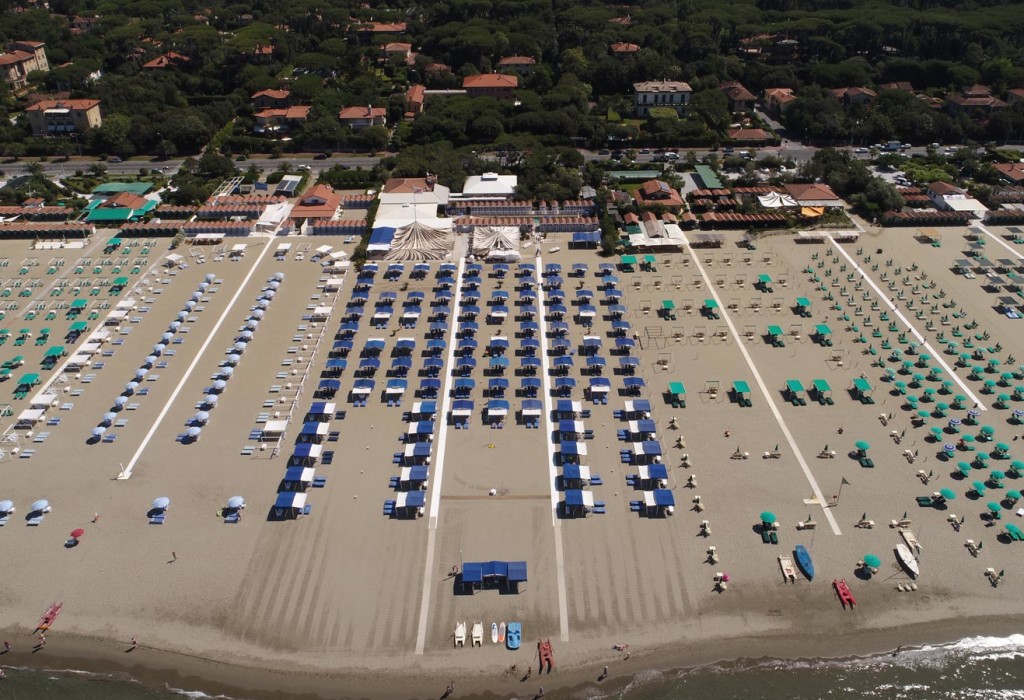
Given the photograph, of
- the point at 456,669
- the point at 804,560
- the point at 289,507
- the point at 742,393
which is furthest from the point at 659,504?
the point at 289,507

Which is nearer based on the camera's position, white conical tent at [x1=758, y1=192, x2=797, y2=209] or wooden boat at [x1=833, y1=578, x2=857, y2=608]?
wooden boat at [x1=833, y1=578, x2=857, y2=608]

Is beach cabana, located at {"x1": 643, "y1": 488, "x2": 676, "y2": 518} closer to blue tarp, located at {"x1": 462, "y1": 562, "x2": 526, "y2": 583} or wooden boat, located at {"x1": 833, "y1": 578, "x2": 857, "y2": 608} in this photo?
blue tarp, located at {"x1": 462, "y1": 562, "x2": 526, "y2": 583}

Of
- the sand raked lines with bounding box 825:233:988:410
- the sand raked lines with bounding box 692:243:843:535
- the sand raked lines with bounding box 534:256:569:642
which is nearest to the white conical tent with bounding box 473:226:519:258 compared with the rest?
the sand raked lines with bounding box 534:256:569:642

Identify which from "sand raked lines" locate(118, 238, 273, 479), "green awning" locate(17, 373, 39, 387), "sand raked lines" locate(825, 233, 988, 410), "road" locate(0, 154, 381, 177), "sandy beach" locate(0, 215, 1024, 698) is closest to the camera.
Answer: "sandy beach" locate(0, 215, 1024, 698)

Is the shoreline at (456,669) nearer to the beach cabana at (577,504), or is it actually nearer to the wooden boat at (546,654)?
the wooden boat at (546,654)

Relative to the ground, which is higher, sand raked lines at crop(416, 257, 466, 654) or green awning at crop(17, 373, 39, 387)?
green awning at crop(17, 373, 39, 387)

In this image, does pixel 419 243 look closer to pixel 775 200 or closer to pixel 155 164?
pixel 775 200
